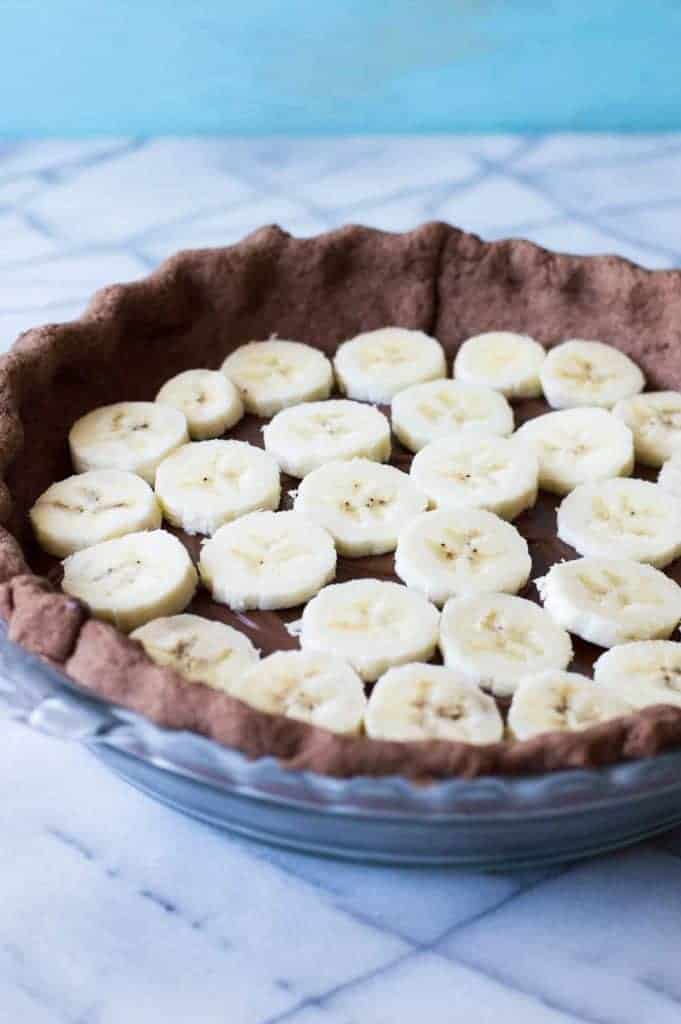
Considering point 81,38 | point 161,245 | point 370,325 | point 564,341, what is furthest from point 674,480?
point 81,38

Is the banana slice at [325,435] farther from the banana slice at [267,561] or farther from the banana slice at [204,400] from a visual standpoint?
the banana slice at [267,561]

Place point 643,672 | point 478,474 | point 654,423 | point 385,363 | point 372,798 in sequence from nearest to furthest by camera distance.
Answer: point 372,798
point 643,672
point 478,474
point 654,423
point 385,363

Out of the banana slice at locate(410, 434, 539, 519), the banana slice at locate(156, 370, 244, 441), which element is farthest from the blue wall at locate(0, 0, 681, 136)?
the banana slice at locate(410, 434, 539, 519)

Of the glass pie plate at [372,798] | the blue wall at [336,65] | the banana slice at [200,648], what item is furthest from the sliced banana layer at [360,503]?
the blue wall at [336,65]

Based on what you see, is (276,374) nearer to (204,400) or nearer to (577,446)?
(204,400)

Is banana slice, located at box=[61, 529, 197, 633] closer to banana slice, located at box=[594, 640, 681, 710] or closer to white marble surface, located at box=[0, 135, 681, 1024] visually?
white marble surface, located at box=[0, 135, 681, 1024]

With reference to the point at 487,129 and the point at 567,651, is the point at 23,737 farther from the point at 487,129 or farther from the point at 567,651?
the point at 487,129

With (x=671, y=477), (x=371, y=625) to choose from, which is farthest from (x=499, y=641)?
(x=671, y=477)
